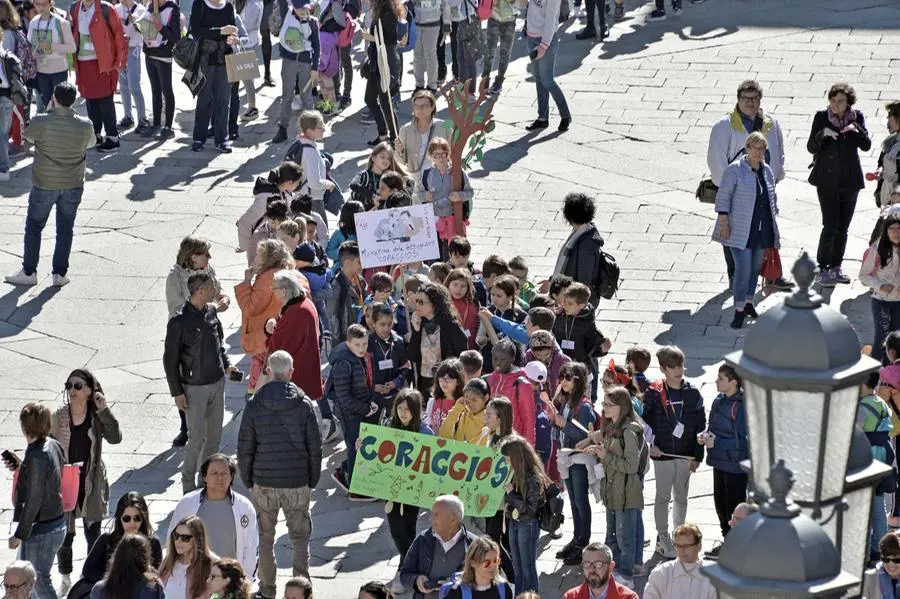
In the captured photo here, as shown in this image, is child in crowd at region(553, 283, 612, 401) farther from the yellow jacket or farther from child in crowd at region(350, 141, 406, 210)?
child in crowd at region(350, 141, 406, 210)

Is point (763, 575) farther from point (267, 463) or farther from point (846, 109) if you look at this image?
point (846, 109)

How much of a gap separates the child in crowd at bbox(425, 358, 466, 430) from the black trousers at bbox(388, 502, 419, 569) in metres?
0.57

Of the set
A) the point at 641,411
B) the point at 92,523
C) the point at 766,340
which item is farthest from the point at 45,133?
the point at 766,340

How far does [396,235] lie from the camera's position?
1452 centimetres

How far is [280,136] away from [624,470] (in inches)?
423

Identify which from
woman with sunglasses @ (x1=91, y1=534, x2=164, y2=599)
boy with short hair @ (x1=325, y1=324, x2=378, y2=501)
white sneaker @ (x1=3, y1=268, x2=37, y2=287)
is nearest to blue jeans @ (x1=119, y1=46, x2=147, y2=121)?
white sneaker @ (x1=3, y1=268, x2=37, y2=287)

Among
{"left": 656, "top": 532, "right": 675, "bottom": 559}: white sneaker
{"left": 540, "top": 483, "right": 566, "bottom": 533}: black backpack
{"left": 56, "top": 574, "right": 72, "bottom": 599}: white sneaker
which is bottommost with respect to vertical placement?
{"left": 656, "top": 532, "right": 675, "bottom": 559}: white sneaker

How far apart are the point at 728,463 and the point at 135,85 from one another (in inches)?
451

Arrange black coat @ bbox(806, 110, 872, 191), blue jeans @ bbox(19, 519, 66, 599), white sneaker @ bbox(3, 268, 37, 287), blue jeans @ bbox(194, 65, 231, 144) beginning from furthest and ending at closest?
1. blue jeans @ bbox(194, 65, 231, 144)
2. white sneaker @ bbox(3, 268, 37, 287)
3. black coat @ bbox(806, 110, 872, 191)
4. blue jeans @ bbox(19, 519, 66, 599)

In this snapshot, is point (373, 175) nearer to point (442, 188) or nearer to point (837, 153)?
point (442, 188)

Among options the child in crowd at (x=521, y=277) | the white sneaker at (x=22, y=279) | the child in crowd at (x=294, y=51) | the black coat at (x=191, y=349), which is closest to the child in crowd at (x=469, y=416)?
the black coat at (x=191, y=349)

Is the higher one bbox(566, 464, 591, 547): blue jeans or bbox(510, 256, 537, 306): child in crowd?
bbox(510, 256, 537, 306): child in crowd

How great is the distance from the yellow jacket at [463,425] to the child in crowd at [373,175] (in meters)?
4.34

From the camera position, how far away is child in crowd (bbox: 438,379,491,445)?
11.1 m
